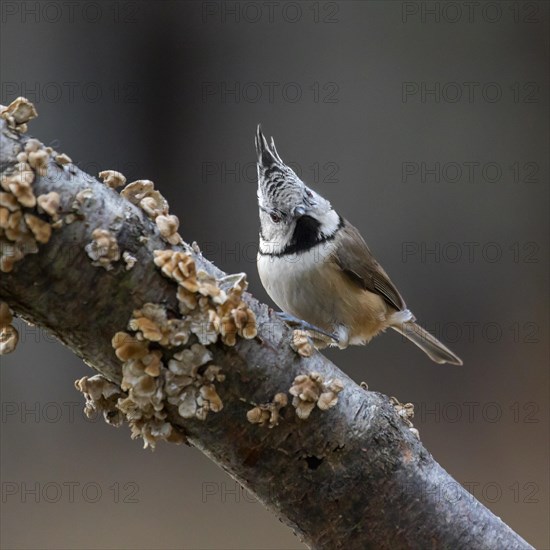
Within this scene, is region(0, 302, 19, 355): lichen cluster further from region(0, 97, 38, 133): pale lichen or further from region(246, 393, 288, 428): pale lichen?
region(246, 393, 288, 428): pale lichen

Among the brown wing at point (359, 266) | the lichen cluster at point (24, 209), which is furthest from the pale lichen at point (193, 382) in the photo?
the brown wing at point (359, 266)

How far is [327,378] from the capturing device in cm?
117

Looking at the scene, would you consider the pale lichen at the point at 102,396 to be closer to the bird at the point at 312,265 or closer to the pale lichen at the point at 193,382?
the pale lichen at the point at 193,382

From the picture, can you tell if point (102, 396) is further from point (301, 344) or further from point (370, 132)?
point (370, 132)

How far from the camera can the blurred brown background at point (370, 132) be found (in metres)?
3.20

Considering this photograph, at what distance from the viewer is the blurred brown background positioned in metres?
3.20

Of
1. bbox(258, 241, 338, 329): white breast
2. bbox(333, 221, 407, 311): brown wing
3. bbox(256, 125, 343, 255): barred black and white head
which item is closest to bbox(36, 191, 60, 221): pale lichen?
Result: bbox(256, 125, 343, 255): barred black and white head

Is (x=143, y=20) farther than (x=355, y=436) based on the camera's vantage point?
Yes

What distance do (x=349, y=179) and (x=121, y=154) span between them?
944mm

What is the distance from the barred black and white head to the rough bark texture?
80cm

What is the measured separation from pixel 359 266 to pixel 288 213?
27cm

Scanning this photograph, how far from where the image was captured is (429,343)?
2494 mm

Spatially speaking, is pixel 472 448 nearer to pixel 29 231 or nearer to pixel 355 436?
pixel 355 436

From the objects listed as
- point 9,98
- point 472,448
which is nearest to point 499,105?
point 472,448
